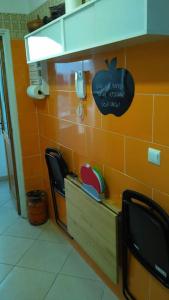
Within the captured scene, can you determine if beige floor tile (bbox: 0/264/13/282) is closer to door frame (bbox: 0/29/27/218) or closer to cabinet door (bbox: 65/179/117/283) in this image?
cabinet door (bbox: 65/179/117/283)

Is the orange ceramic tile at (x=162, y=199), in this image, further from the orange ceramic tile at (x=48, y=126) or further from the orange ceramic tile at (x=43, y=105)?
the orange ceramic tile at (x=43, y=105)

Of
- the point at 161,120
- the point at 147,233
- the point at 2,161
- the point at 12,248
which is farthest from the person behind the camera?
the point at 2,161

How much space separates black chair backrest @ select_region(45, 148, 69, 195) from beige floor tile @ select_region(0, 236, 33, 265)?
624 millimetres

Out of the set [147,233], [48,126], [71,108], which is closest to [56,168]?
[48,126]

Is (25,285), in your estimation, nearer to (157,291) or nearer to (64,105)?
(157,291)

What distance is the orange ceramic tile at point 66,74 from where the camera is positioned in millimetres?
1921

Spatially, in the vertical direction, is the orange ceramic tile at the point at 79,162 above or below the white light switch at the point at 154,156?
below

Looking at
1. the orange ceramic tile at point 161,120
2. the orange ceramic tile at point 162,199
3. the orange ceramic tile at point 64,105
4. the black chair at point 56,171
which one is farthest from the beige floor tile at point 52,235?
the orange ceramic tile at point 161,120

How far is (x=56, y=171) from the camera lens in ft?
7.80

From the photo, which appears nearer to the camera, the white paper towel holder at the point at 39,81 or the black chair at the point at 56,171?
the black chair at the point at 56,171

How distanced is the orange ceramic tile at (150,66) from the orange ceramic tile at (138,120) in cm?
6

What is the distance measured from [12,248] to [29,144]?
1024 millimetres

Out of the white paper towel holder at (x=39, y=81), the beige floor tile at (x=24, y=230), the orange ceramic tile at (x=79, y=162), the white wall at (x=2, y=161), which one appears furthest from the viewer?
the white wall at (x=2, y=161)

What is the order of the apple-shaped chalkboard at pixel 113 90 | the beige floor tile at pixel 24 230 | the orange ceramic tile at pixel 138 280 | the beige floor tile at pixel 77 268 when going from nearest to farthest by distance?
the apple-shaped chalkboard at pixel 113 90, the orange ceramic tile at pixel 138 280, the beige floor tile at pixel 77 268, the beige floor tile at pixel 24 230
